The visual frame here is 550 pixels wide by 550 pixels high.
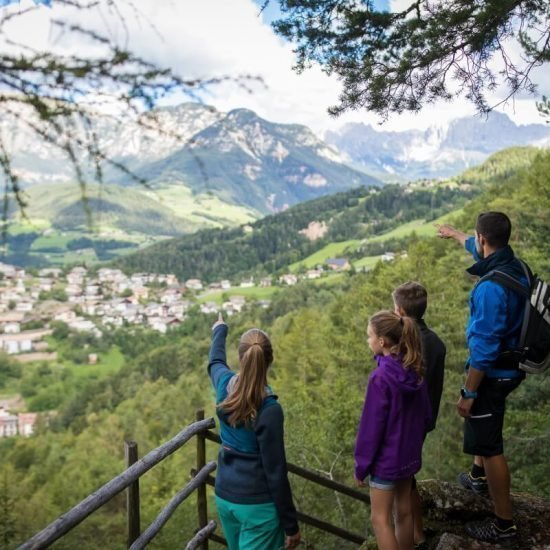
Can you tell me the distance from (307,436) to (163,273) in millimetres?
128094

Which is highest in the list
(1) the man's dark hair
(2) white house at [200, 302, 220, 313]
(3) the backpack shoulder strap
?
(1) the man's dark hair

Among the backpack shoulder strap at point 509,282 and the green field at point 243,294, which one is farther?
the green field at point 243,294

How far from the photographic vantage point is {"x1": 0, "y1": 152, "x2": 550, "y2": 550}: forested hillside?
10.9 metres

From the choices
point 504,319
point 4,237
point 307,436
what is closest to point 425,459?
point 307,436

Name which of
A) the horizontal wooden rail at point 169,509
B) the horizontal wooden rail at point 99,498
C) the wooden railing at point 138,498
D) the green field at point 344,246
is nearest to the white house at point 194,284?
the green field at point 344,246

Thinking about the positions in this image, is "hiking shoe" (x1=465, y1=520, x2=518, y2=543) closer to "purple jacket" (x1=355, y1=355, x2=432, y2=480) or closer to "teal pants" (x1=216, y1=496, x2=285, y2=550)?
"purple jacket" (x1=355, y1=355, x2=432, y2=480)

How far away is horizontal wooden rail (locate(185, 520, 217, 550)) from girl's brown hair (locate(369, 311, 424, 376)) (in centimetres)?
232

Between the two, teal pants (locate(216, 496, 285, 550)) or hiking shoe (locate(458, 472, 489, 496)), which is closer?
teal pants (locate(216, 496, 285, 550))

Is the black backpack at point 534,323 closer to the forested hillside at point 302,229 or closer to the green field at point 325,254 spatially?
the green field at point 325,254

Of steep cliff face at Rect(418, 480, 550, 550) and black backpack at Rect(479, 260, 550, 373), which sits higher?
black backpack at Rect(479, 260, 550, 373)

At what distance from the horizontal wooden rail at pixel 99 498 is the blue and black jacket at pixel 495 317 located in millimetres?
1915

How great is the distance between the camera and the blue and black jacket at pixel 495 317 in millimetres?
3025

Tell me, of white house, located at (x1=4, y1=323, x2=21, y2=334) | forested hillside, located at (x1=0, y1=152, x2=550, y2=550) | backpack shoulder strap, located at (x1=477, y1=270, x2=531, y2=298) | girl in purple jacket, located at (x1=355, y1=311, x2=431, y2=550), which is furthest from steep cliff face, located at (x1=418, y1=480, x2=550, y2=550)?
white house, located at (x1=4, y1=323, x2=21, y2=334)

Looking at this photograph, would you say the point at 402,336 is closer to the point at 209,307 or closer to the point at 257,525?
the point at 257,525
